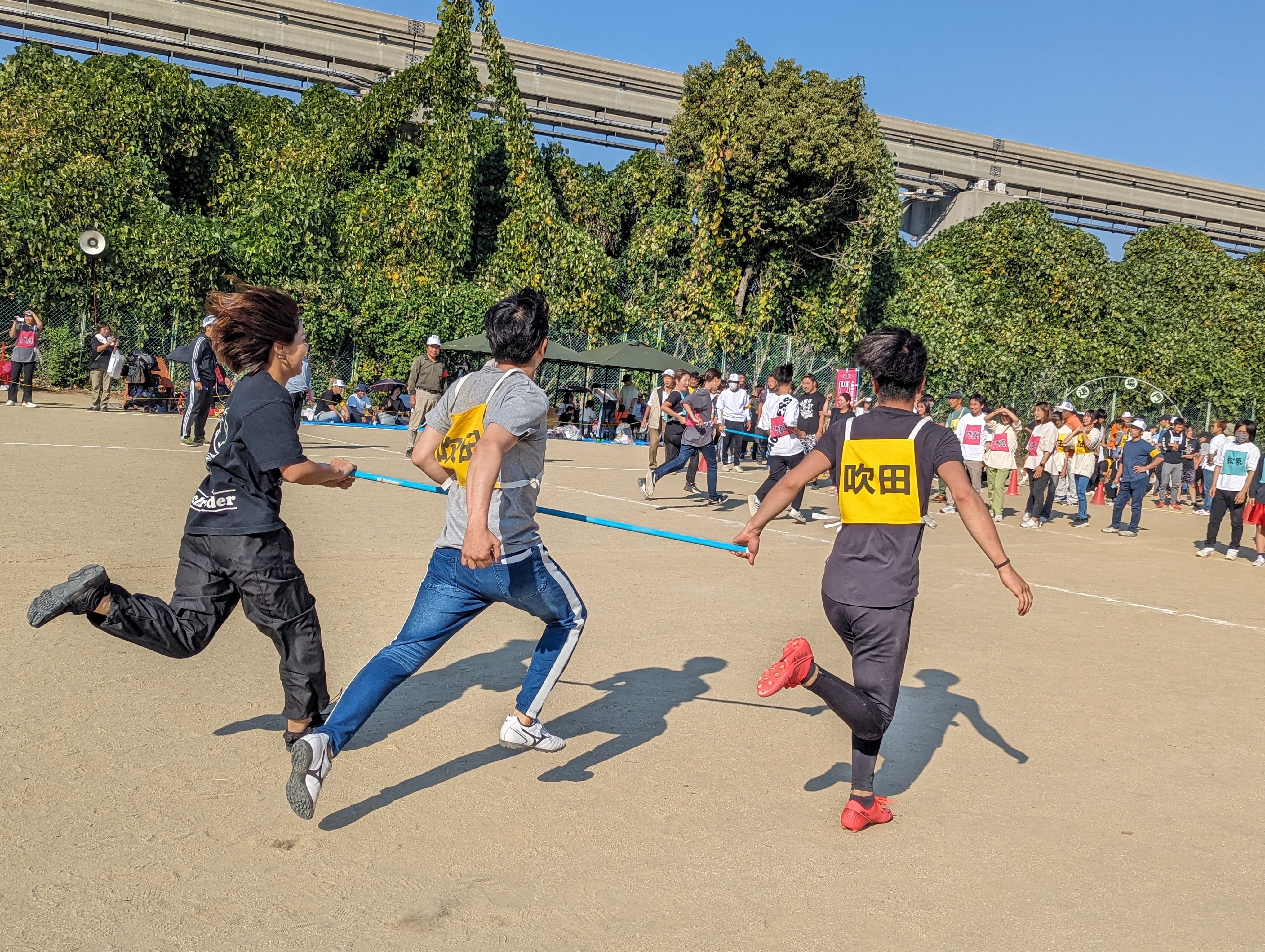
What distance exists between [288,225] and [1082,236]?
86.7ft

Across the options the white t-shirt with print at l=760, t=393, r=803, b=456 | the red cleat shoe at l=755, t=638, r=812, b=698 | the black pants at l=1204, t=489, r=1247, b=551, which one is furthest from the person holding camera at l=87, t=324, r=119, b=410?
the red cleat shoe at l=755, t=638, r=812, b=698

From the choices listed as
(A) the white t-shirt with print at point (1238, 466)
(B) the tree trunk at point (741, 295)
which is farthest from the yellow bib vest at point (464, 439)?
(B) the tree trunk at point (741, 295)

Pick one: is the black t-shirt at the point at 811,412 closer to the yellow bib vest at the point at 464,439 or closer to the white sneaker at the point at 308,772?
the yellow bib vest at the point at 464,439

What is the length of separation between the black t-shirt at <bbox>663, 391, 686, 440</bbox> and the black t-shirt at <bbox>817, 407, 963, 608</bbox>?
1096cm

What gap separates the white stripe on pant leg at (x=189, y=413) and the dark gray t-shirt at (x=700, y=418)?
20.8 ft

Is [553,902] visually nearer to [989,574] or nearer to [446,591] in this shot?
[446,591]

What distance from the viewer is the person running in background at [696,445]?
14.0 m

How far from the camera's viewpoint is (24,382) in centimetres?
2033

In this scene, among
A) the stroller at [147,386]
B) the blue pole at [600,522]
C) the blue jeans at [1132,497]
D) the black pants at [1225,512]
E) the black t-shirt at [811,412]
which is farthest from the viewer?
→ the stroller at [147,386]

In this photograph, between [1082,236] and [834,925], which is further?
[1082,236]

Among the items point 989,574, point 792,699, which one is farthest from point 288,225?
point 792,699

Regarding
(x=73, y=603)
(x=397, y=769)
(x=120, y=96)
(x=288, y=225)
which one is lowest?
(x=397, y=769)

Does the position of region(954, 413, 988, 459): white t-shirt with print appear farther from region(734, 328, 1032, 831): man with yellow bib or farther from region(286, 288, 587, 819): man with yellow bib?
region(286, 288, 587, 819): man with yellow bib

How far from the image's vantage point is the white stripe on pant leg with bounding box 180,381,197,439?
47.3 feet
